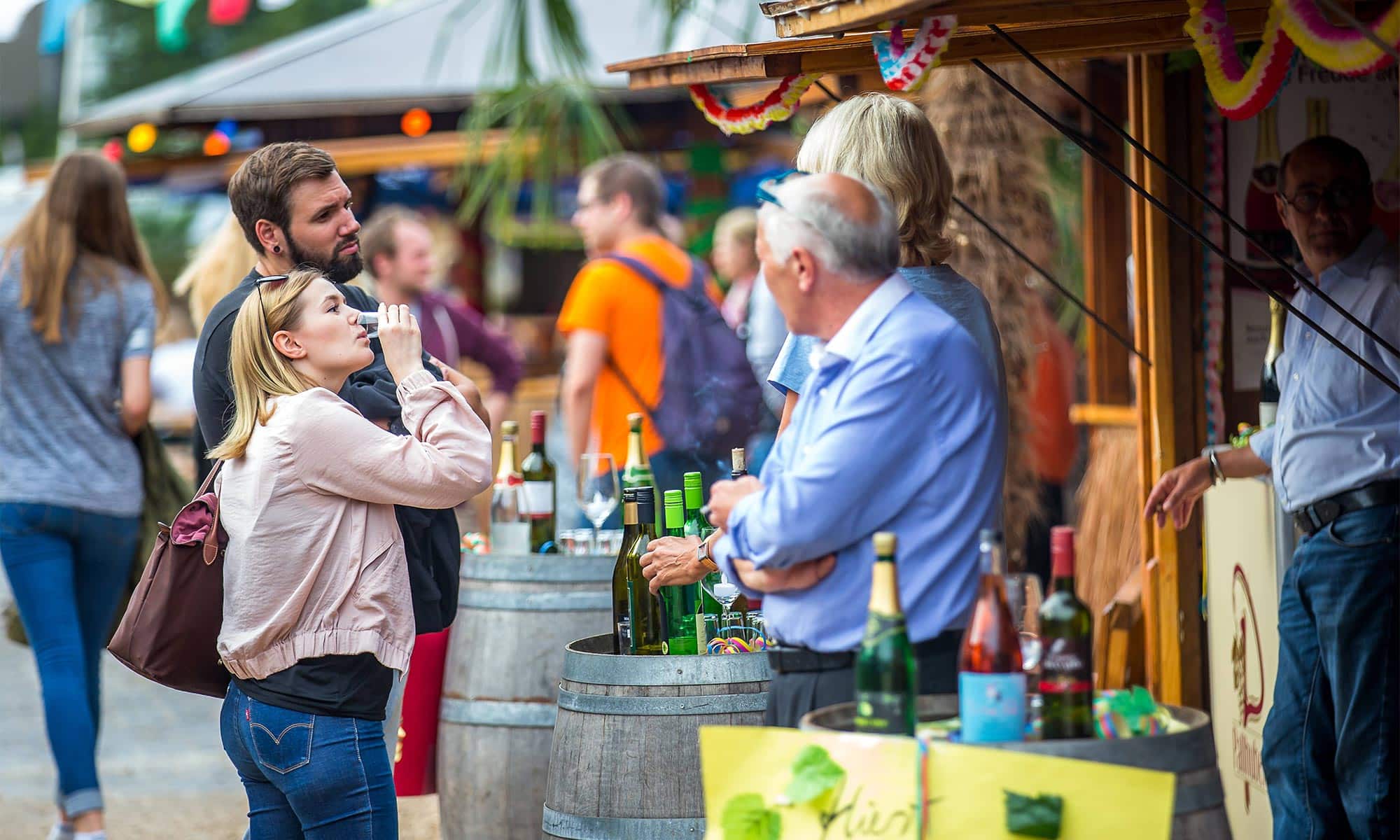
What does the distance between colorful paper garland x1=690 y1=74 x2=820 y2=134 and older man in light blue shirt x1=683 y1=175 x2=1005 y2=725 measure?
1078 mm

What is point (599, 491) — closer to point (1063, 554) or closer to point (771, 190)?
point (771, 190)

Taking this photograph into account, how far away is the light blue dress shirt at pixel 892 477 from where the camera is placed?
225cm

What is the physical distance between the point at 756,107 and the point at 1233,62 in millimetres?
1092

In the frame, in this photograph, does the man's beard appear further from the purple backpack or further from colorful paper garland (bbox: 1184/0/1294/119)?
the purple backpack

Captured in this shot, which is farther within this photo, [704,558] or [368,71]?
[368,71]

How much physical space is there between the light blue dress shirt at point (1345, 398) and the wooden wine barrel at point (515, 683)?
151cm

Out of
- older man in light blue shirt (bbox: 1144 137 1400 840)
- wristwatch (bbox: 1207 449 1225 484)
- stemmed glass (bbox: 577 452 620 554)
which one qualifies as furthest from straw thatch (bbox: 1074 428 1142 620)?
older man in light blue shirt (bbox: 1144 137 1400 840)

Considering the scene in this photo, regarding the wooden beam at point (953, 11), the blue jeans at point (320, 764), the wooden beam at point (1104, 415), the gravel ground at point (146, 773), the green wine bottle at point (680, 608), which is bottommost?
the gravel ground at point (146, 773)

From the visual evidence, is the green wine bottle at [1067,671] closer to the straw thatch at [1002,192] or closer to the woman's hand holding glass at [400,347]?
the woman's hand holding glass at [400,347]

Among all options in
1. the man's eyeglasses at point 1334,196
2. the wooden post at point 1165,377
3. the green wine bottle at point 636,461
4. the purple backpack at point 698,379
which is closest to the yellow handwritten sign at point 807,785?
A: the green wine bottle at point 636,461

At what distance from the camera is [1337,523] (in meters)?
3.26

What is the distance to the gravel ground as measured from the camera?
201 inches

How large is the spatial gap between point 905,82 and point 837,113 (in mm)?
434

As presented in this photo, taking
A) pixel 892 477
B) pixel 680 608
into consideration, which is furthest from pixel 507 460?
pixel 892 477
